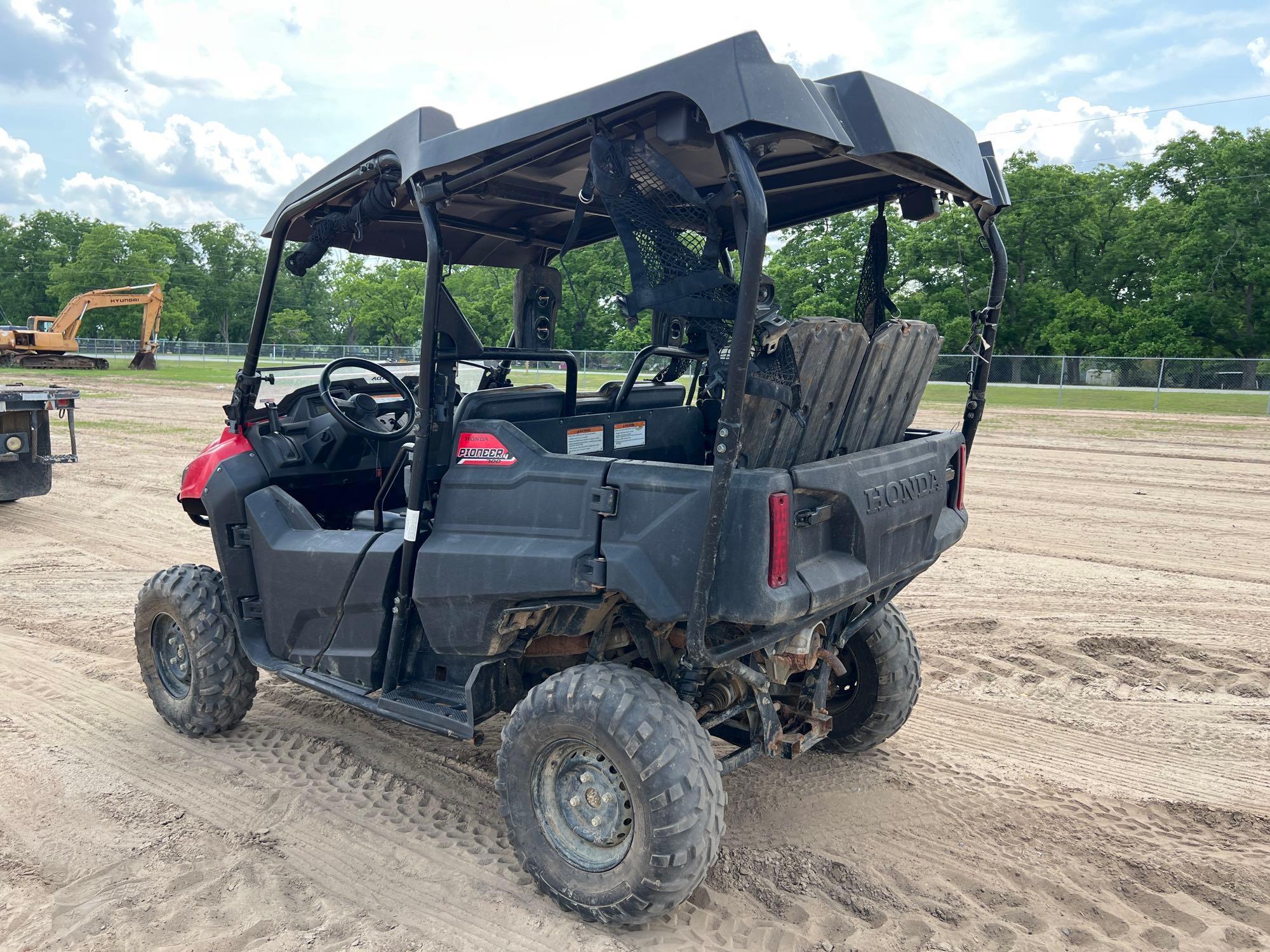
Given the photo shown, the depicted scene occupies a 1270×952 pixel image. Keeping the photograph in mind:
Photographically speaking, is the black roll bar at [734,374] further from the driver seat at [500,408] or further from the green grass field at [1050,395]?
the green grass field at [1050,395]

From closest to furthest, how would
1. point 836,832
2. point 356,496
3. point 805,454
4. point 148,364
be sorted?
1. point 805,454
2. point 836,832
3. point 356,496
4. point 148,364

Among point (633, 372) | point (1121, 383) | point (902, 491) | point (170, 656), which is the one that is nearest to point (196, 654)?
point (170, 656)

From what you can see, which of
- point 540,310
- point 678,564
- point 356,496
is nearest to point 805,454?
point 678,564

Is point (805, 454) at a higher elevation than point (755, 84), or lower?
lower

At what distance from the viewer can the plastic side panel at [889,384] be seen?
3.01m

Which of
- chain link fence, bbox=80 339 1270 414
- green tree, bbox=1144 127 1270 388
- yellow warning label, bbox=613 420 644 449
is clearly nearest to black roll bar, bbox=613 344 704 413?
yellow warning label, bbox=613 420 644 449

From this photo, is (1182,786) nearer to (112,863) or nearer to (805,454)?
(805,454)

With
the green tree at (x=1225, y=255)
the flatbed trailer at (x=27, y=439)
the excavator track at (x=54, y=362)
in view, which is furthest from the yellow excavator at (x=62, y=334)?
the green tree at (x=1225, y=255)

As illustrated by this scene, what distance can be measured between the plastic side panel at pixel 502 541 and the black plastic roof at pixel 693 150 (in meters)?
0.92

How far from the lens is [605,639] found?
3227mm

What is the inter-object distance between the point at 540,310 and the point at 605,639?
1.96 meters

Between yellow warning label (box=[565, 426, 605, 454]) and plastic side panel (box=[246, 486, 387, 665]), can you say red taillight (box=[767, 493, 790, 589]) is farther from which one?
plastic side panel (box=[246, 486, 387, 665])

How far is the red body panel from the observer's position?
412cm

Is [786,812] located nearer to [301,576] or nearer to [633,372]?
[633,372]
